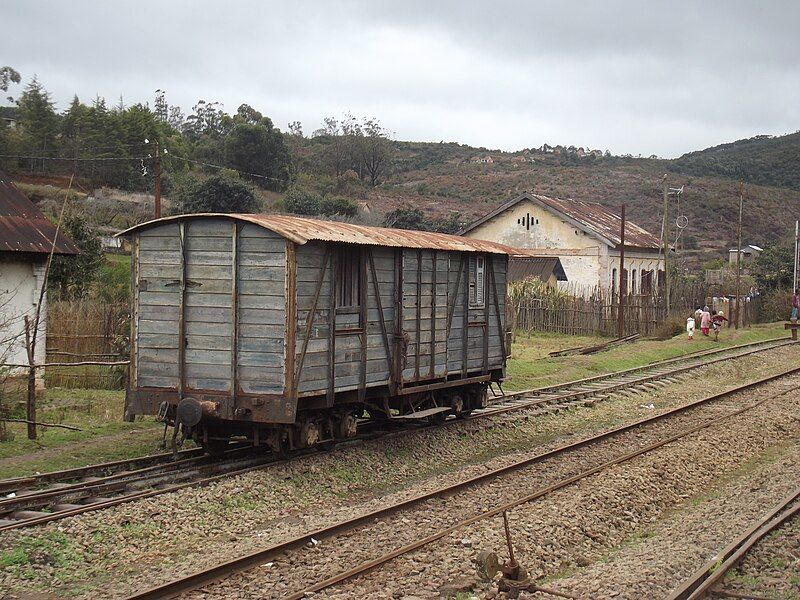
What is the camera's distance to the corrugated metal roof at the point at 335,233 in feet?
39.7

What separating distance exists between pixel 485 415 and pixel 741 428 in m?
5.13

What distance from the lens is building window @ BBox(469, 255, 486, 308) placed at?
1720 cm

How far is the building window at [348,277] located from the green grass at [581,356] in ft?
33.1

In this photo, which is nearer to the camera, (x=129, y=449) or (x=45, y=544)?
(x=45, y=544)

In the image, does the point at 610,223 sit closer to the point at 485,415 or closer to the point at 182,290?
the point at 485,415

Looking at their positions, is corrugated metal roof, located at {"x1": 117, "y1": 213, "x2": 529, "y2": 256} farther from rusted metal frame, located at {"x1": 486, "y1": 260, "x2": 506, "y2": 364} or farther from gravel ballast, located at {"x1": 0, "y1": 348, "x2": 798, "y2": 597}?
gravel ballast, located at {"x1": 0, "y1": 348, "x2": 798, "y2": 597}

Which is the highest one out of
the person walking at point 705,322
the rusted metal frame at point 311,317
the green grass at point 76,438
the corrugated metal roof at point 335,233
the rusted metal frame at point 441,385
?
the corrugated metal roof at point 335,233

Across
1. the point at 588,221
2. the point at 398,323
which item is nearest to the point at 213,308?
the point at 398,323

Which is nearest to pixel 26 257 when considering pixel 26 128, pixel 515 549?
pixel 515 549

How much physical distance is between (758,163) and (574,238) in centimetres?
10369

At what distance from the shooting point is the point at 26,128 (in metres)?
60.4

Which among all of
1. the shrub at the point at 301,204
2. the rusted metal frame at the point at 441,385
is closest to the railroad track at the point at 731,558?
the rusted metal frame at the point at 441,385

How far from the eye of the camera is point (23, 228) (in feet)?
64.6

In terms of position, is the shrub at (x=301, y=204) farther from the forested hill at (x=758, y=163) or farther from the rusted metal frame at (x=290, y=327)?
the forested hill at (x=758, y=163)
